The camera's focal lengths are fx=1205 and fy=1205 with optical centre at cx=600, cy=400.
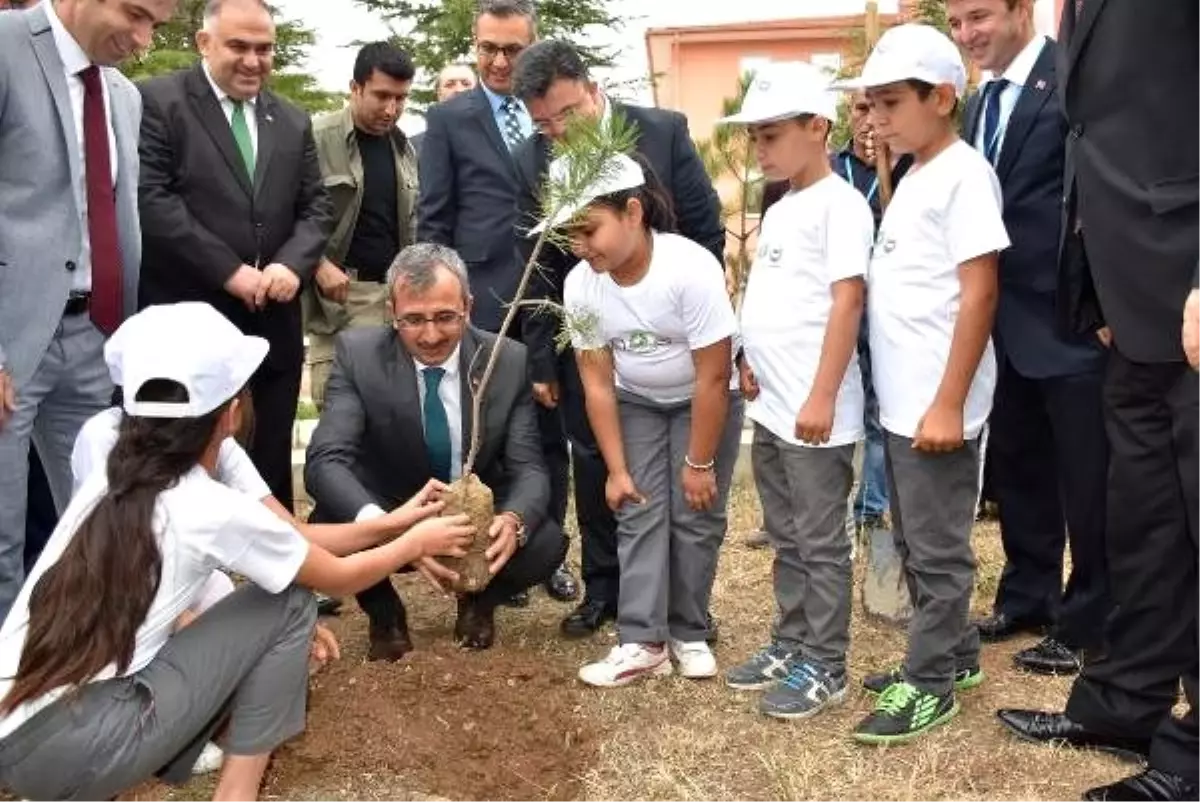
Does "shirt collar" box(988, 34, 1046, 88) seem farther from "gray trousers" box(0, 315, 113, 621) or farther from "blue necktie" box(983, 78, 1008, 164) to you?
"gray trousers" box(0, 315, 113, 621)

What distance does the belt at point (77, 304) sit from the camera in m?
3.16

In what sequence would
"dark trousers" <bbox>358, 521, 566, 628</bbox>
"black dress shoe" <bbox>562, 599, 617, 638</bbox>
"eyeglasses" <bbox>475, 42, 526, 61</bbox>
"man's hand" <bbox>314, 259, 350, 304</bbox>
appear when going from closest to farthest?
"dark trousers" <bbox>358, 521, 566, 628</bbox> → "black dress shoe" <bbox>562, 599, 617, 638</bbox> → "eyeglasses" <bbox>475, 42, 526, 61</bbox> → "man's hand" <bbox>314, 259, 350, 304</bbox>

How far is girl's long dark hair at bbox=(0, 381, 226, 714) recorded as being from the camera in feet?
7.44

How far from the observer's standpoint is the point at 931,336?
2.96m

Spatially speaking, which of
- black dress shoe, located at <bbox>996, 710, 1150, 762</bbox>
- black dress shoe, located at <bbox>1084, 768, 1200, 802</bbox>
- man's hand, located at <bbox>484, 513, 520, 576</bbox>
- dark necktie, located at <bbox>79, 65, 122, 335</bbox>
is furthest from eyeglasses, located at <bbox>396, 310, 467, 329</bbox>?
black dress shoe, located at <bbox>1084, 768, 1200, 802</bbox>

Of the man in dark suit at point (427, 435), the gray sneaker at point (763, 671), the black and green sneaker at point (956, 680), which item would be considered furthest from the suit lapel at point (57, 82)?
the black and green sneaker at point (956, 680)

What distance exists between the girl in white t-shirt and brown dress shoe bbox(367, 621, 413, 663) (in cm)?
55

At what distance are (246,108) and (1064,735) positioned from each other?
3.22 m

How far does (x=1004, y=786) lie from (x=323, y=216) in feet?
9.58

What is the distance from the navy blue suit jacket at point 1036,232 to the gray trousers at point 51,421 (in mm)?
2495

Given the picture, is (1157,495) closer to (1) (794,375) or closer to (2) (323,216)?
(1) (794,375)

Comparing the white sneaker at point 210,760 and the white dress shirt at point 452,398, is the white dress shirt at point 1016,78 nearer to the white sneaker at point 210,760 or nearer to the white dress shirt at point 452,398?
the white dress shirt at point 452,398

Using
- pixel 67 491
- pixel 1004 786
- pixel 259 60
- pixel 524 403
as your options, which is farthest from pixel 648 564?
pixel 259 60

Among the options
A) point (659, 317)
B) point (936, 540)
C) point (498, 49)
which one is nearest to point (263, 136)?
point (498, 49)
